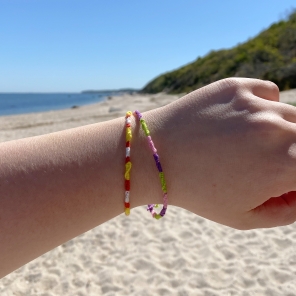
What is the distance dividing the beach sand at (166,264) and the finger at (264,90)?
89.8 inches

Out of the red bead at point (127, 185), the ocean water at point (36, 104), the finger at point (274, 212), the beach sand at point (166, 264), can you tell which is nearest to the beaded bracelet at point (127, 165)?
the red bead at point (127, 185)

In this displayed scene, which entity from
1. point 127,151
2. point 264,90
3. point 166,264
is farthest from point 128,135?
point 166,264

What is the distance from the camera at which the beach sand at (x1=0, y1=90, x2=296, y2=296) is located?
3.03 m

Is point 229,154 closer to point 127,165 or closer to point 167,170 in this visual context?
point 167,170

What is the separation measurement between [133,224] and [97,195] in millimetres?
3646

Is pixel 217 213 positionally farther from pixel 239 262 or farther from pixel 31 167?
pixel 239 262

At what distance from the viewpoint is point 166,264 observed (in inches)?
134

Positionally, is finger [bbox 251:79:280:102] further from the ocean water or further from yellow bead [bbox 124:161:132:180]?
the ocean water

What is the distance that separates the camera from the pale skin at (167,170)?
87 centimetres

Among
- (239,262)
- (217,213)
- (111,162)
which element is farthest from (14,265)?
(239,262)

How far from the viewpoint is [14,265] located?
912mm

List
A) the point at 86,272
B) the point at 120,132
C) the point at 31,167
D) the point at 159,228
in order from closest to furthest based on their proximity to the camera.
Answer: the point at 31,167, the point at 120,132, the point at 86,272, the point at 159,228

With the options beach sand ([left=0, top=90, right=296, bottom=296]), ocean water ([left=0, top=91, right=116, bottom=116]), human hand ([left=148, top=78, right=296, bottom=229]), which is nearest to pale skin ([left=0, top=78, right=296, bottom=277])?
human hand ([left=148, top=78, right=296, bottom=229])

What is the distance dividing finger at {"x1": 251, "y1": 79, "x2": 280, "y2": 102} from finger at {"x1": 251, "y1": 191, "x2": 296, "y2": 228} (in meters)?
0.32
